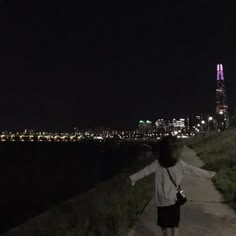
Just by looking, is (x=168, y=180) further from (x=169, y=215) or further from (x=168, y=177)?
(x=169, y=215)

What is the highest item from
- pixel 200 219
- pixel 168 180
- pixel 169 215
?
pixel 168 180

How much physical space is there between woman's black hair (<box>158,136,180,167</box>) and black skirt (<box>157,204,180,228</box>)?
1.91 ft

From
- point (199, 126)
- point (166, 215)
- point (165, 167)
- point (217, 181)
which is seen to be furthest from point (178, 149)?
point (199, 126)

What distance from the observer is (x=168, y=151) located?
6.29 meters

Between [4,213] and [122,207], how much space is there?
14646 mm

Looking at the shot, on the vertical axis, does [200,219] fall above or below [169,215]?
below

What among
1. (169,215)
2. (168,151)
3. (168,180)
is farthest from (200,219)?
(168,151)

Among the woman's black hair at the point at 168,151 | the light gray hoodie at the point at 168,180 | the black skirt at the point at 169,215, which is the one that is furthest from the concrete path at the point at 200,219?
the woman's black hair at the point at 168,151

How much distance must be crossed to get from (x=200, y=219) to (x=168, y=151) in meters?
4.28

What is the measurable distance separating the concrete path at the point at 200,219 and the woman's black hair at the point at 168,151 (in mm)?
2772

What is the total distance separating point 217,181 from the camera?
16.3 m

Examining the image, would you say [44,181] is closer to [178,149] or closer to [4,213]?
[4,213]

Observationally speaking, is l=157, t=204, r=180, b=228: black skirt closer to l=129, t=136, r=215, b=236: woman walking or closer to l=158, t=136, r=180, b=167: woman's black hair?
l=129, t=136, r=215, b=236: woman walking

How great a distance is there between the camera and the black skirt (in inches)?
255
